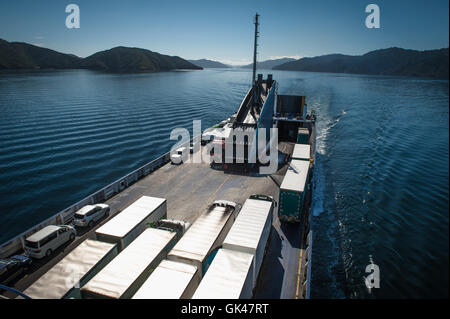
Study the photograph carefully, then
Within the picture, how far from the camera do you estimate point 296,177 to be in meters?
23.2

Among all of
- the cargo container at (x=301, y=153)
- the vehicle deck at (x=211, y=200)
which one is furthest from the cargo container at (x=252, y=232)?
the cargo container at (x=301, y=153)

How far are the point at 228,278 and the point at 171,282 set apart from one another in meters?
2.73

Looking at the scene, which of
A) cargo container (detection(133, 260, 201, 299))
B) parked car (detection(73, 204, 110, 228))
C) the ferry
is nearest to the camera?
cargo container (detection(133, 260, 201, 299))

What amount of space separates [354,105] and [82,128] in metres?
82.0

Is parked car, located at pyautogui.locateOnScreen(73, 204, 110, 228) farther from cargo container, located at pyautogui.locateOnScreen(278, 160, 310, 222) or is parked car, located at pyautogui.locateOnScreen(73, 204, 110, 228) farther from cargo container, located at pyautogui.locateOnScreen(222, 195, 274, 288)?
cargo container, located at pyautogui.locateOnScreen(278, 160, 310, 222)

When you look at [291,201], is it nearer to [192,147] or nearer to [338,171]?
[192,147]

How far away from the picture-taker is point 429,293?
3.95 meters

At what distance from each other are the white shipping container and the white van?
16.6m

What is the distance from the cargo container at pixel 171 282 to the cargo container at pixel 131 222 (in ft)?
12.8

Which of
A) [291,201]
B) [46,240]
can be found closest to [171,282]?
[46,240]

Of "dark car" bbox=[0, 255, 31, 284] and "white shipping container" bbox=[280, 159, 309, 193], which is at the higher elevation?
"white shipping container" bbox=[280, 159, 309, 193]

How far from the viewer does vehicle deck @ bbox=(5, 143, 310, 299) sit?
50.6ft

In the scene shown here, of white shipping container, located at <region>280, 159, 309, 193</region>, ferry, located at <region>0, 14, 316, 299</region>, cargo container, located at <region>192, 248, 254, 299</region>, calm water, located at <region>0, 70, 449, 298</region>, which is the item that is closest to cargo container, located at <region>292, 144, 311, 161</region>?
ferry, located at <region>0, 14, 316, 299</region>

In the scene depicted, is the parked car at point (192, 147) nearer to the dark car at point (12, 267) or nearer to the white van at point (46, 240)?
the white van at point (46, 240)
